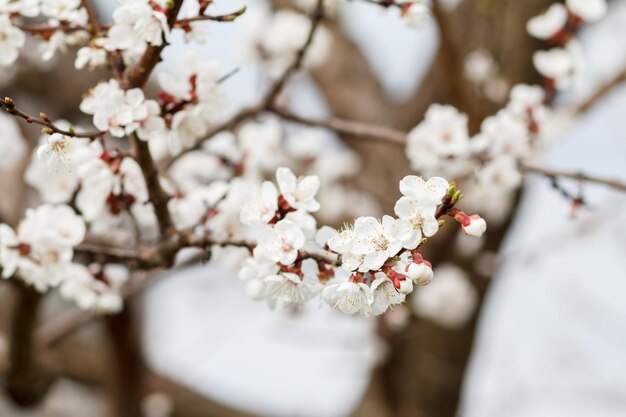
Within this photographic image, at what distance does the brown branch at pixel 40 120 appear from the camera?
3.00ft

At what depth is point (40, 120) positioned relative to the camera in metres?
0.95

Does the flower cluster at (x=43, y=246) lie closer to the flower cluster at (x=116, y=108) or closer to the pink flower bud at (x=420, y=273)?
the flower cluster at (x=116, y=108)

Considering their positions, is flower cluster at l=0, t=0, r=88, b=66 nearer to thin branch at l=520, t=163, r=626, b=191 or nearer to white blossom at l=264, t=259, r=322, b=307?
white blossom at l=264, t=259, r=322, b=307

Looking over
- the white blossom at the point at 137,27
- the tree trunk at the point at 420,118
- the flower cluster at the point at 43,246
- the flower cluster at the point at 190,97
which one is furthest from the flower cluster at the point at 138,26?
the tree trunk at the point at 420,118

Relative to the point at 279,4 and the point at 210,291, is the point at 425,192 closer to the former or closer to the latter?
the point at 279,4

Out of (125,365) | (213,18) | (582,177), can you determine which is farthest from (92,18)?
(125,365)

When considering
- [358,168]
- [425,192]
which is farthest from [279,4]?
[425,192]

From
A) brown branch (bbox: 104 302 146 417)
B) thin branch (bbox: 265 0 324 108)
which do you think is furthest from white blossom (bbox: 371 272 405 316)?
brown branch (bbox: 104 302 146 417)

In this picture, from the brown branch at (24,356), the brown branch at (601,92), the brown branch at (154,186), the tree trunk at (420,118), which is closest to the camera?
the brown branch at (154,186)

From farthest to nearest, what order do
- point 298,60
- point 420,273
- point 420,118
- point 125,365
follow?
point 420,118 → point 125,365 → point 298,60 → point 420,273

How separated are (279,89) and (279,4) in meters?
1.98

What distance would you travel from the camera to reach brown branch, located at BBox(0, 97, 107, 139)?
91 cm

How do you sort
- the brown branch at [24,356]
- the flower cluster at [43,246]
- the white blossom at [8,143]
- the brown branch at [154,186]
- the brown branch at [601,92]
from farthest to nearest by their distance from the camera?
the brown branch at [601,92], the brown branch at [24,356], the white blossom at [8,143], the flower cluster at [43,246], the brown branch at [154,186]

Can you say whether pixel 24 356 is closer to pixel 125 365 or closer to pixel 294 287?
pixel 125 365
